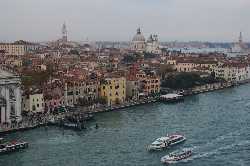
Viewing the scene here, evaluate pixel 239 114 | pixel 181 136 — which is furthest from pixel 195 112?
pixel 181 136

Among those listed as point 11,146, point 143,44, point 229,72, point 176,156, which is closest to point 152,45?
point 143,44

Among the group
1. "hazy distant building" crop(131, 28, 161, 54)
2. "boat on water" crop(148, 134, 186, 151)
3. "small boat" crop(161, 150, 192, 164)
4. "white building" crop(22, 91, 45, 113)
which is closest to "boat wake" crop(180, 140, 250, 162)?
"small boat" crop(161, 150, 192, 164)

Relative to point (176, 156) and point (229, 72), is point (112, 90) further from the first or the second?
point (229, 72)

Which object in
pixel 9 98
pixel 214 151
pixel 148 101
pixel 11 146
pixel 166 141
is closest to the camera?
pixel 214 151

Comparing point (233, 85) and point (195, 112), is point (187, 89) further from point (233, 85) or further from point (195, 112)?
point (195, 112)

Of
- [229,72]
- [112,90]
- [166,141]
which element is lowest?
[166,141]

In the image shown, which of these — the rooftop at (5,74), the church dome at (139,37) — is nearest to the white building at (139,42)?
the church dome at (139,37)

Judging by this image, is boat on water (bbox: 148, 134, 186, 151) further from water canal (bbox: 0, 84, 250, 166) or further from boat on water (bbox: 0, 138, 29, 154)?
boat on water (bbox: 0, 138, 29, 154)
